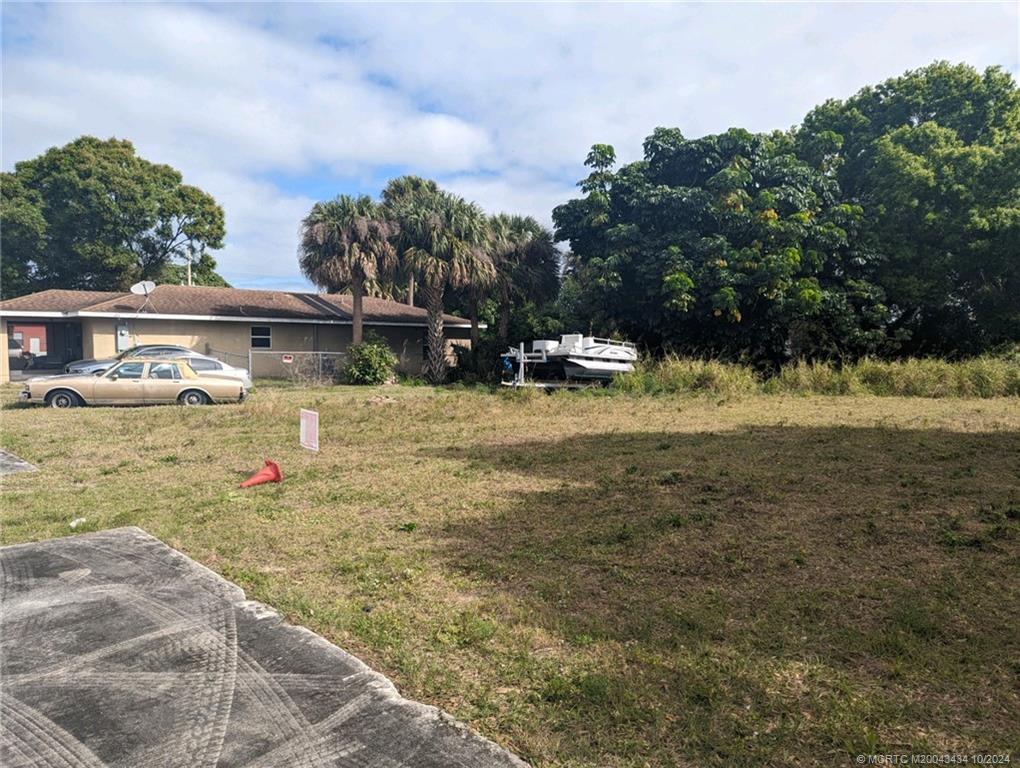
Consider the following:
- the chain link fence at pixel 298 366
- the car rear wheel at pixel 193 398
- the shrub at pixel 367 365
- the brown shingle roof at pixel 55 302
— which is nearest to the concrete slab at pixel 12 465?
the car rear wheel at pixel 193 398

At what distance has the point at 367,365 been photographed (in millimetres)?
23297

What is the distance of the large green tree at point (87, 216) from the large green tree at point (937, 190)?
106 feet

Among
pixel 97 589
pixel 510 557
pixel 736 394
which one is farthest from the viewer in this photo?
pixel 736 394

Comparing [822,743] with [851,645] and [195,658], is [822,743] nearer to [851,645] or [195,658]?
[851,645]

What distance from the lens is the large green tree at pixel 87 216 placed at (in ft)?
113

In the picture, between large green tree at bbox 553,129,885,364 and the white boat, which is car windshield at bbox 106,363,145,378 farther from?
large green tree at bbox 553,129,885,364

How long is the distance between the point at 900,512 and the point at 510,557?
3485 millimetres

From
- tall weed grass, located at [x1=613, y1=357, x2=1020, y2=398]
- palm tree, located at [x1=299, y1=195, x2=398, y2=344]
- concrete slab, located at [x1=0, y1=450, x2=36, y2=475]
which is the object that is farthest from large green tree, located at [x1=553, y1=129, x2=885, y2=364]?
concrete slab, located at [x1=0, y1=450, x2=36, y2=475]

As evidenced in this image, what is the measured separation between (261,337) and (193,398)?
33.3ft

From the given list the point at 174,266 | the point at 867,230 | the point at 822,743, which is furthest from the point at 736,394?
the point at 174,266

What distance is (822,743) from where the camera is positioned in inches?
111

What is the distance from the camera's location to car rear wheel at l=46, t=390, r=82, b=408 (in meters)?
14.6

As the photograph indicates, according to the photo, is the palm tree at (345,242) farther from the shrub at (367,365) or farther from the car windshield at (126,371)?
the car windshield at (126,371)

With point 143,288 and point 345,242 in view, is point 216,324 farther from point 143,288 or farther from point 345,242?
point 345,242
